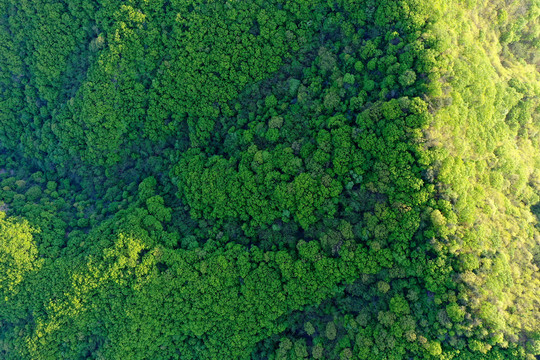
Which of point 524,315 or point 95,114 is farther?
point 95,114

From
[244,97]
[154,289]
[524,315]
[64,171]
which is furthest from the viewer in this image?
[64,171]

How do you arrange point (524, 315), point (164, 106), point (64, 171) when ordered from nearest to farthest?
point (524, 315) < point (164, 106) < point (64, 171)

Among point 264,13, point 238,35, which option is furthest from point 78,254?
point 264,13

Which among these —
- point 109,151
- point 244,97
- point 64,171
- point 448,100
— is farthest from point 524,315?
point 64,171

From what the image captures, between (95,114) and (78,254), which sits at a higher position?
(95,114)

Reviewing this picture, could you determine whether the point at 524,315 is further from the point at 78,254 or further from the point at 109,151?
the point at 109,151

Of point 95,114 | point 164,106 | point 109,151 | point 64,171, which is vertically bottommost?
point 64,171

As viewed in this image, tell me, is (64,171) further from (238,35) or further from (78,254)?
(238,35)
